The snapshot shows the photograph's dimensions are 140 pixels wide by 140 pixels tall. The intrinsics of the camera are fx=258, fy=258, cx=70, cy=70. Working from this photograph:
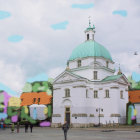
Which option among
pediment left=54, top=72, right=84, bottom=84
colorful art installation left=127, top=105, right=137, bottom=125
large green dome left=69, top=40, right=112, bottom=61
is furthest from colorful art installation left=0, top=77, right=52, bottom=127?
colorful art installation left=127, top=105, right=137, bottom=125

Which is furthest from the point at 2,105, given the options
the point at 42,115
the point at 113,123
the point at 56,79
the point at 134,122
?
the point at 134,122

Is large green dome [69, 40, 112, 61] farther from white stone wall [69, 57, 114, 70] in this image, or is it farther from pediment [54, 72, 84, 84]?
pediment [54, 72, 84, 84]

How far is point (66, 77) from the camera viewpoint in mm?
55406

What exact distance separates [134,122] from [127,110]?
2.84m

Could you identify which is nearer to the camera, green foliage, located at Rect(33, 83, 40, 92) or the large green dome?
the large green dome

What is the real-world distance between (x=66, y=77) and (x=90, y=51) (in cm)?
875

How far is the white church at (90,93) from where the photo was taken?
52.8m

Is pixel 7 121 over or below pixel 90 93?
below

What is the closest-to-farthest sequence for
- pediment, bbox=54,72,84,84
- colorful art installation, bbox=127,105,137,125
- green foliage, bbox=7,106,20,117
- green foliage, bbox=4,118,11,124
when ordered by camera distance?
colorful art installation, bbox=127,105,137,125 < pediment, bbox=54,72,84,84 < green foliage, bbox=4,118,11,124 < green foliage, bbox=7,106,20,117

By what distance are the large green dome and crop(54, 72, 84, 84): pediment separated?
6512mm

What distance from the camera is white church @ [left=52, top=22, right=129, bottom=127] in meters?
52.8

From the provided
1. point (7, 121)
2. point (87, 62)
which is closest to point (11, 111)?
point (7, 121)

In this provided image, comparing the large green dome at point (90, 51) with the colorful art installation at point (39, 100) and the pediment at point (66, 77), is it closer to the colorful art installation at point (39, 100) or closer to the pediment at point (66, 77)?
the pediment at point (66, 77)

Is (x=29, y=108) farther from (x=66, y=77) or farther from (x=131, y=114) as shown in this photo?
(x=131, y=114)
